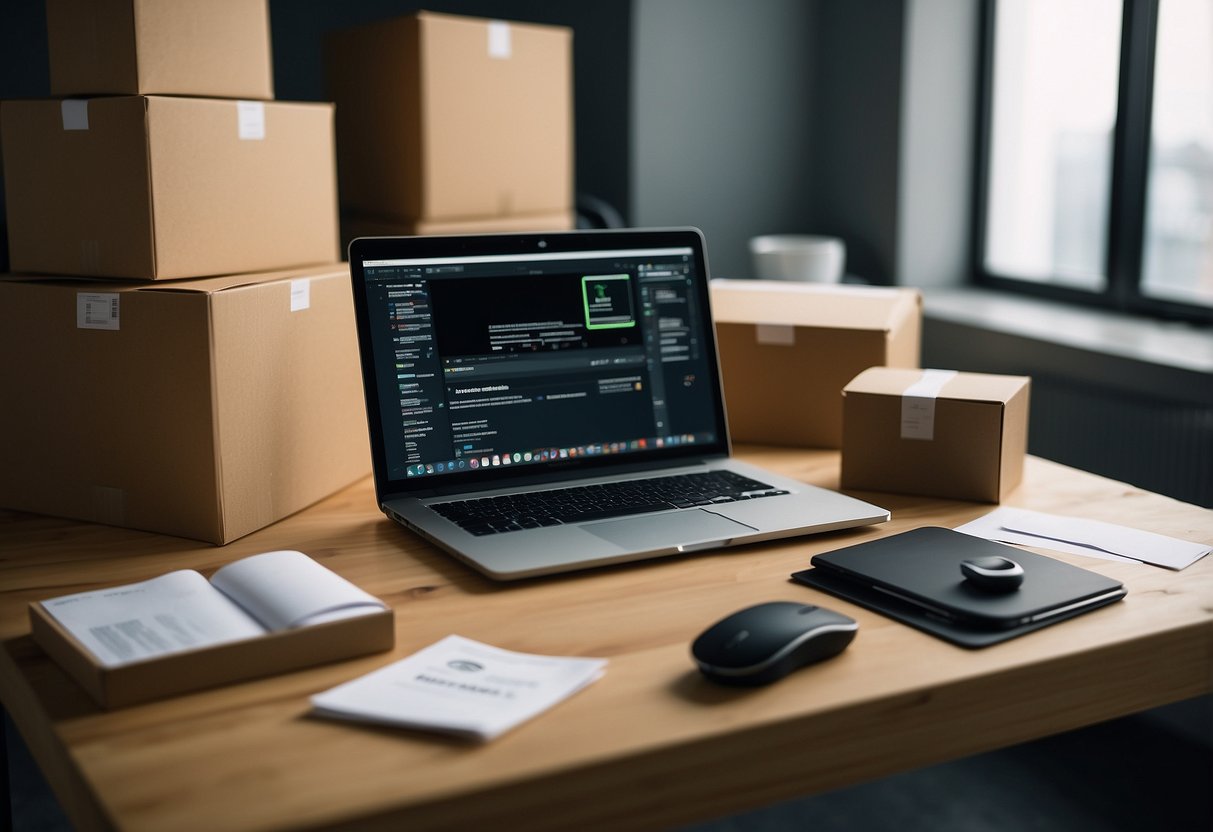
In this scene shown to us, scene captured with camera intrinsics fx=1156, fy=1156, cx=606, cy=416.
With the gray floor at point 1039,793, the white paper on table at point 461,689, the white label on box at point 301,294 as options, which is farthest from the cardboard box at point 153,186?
the gray floor at point 1039,793

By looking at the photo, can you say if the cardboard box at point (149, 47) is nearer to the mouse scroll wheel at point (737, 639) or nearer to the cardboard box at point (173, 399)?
the cardboard box at point (173, 399)

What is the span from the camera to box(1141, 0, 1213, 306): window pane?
252 centimetres

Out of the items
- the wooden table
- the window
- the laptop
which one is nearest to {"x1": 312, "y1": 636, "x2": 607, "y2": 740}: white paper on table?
the wooden table

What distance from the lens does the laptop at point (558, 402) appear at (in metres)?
1.18

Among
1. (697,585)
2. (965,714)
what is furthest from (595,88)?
(965,714)

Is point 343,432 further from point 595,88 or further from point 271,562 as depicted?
point 595,88

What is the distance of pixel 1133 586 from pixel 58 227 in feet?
3.88

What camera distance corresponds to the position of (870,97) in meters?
3.09

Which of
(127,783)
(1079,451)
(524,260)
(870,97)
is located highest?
(870,97)

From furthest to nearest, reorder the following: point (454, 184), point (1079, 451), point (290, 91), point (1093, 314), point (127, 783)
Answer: point (290, 91), point (1093, 314), point (1079, 451), point (454, 184), point (127, 783)

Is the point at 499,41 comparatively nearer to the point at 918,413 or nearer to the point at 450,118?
the point at 450,118

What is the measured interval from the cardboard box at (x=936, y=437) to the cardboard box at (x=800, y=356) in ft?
0.48

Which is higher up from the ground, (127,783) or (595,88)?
(595,88)

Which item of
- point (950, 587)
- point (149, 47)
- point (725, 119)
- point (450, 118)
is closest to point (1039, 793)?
point (950, 587)
